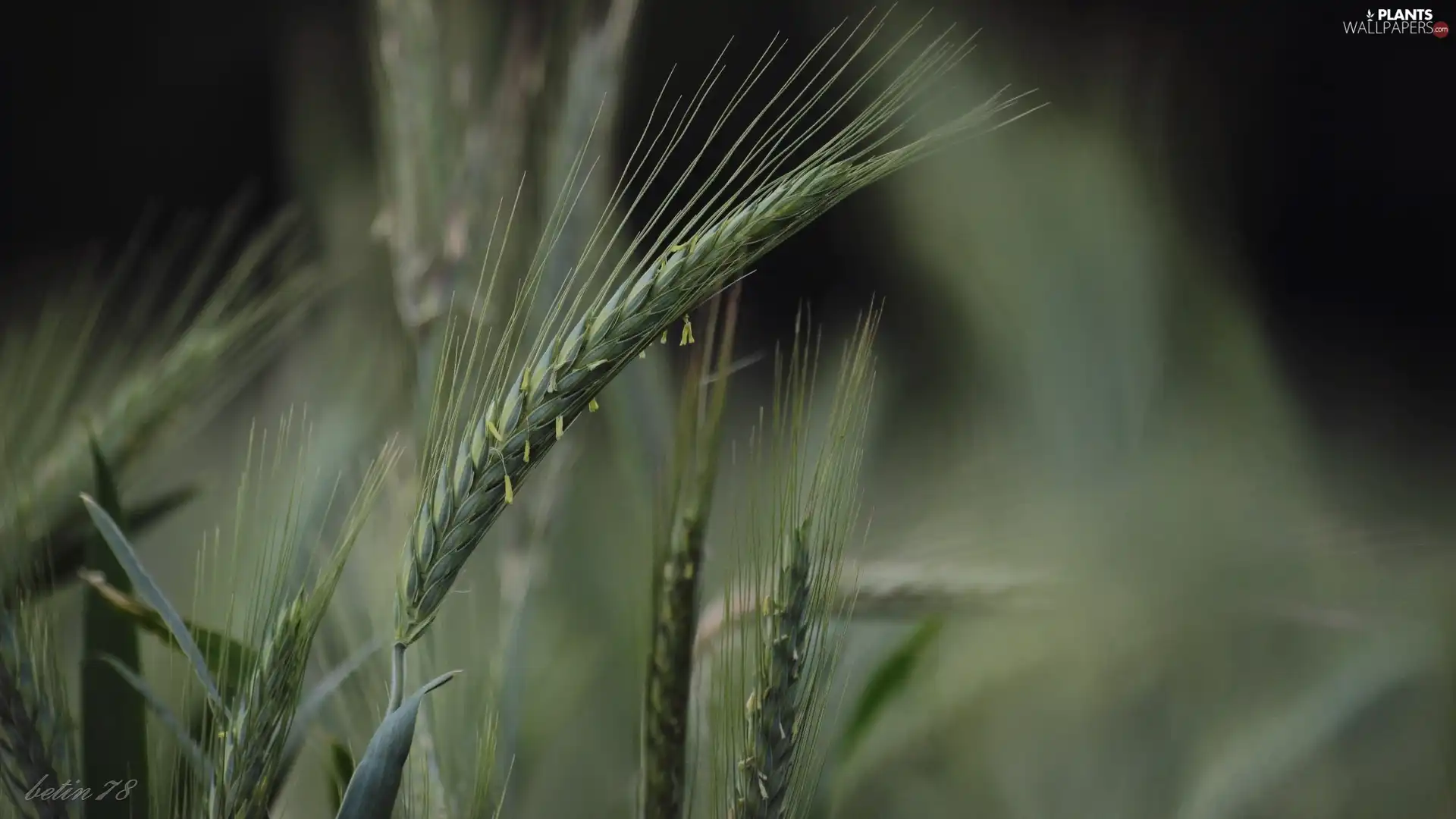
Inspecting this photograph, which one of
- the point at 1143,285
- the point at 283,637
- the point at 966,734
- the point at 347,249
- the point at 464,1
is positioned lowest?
the point at 966,734

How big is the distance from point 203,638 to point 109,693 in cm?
7

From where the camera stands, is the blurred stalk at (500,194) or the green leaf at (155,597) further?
the blurred stalk at (500,194)

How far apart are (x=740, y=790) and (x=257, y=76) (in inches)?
23.8

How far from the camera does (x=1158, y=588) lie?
51 cm

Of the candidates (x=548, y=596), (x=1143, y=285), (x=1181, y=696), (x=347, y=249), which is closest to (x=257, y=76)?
(x=347, y=249)

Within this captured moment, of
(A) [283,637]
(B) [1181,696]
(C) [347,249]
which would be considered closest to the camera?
(A) [283,637]

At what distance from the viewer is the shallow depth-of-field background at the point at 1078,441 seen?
0.50 m

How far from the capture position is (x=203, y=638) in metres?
0.40

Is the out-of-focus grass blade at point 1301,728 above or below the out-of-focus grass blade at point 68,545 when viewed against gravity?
below

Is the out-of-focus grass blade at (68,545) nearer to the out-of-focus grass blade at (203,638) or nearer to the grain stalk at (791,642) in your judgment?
the out-of-focus grass blade at (203,638)

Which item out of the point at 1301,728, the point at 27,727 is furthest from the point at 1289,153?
the point at 27,727

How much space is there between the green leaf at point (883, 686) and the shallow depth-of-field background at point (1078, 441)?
0.04 feet

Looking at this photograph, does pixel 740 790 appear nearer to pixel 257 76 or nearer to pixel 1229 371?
pixel 1229 371

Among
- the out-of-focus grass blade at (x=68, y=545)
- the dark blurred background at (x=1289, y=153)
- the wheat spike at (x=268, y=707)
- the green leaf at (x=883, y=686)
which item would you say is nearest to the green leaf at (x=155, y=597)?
the wheat spike at (x=268, y=707)
